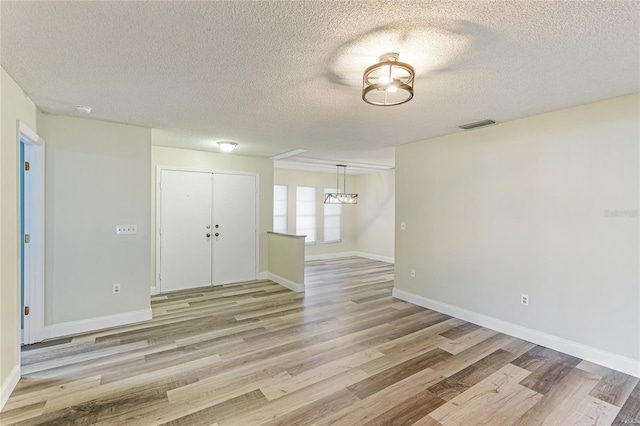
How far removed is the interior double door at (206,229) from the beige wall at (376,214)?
389 centimetres

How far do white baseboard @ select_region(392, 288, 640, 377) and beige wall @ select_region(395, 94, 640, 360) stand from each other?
0.06 meters

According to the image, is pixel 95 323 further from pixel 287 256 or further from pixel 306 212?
pixel 306 212

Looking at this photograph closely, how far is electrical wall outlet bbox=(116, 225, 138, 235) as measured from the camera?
374 cm

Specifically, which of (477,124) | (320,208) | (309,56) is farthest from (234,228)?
(477,124)

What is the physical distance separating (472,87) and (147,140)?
382cm

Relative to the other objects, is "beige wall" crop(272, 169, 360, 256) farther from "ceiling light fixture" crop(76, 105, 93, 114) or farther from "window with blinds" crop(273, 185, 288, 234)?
"ceiling light fixture" crop(76, 105, 93, 114)

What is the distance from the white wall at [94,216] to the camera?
133 inches

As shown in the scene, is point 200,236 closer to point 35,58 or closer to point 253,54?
point 35,58

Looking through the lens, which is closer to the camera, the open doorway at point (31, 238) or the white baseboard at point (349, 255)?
the open doorway at point (31, 238)

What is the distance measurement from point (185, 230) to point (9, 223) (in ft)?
9.97

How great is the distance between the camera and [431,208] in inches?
175

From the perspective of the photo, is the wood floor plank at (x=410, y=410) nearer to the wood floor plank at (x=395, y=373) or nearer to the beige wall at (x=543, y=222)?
the wood floor plank at (x=395, y=373)

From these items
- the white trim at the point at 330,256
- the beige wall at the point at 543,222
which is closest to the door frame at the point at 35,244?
the beige wall at the point at 543,222

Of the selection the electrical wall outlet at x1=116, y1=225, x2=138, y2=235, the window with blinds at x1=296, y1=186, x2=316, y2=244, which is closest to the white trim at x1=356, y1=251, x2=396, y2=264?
the window with blinds at x1=296, y1=186, x2=316, y2=244
